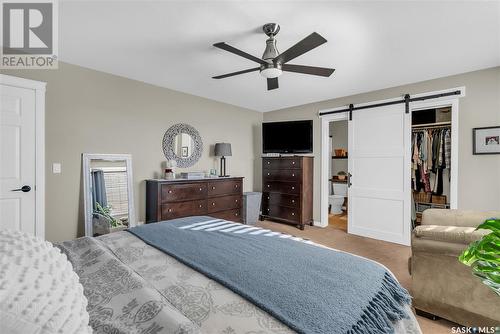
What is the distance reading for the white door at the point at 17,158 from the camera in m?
2.46

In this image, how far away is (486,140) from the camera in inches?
115

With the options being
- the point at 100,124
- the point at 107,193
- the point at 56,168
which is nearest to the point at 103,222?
the point at 107,193

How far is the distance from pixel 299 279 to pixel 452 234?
1327 mm

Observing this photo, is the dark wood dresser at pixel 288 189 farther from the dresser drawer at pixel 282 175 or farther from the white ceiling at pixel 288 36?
the white ceiling at pixel 288 36

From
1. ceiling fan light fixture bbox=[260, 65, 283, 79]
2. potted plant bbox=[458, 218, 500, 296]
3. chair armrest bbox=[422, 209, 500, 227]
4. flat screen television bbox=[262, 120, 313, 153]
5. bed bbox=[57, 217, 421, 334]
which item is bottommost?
bed bbox=[57, 217, 421, 334]

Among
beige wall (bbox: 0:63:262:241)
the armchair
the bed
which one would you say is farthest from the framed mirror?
the armchair

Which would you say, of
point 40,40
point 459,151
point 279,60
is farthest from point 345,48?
point 40,40

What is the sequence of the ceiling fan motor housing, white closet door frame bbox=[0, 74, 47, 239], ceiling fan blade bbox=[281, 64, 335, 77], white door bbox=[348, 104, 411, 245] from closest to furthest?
1. the ceiling fan motor housing
2. ceiling fan blade bbox=[281, 64, 335, 77]
3. white closet door frame bbox=[0, 74, 47, 239]
4. white door bbox=[348, 104, 411, 245]

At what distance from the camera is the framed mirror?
3.03 m

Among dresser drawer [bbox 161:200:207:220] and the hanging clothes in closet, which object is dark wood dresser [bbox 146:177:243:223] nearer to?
dresser drawer [bbox 161:200:207:220]

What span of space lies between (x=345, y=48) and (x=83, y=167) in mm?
3389

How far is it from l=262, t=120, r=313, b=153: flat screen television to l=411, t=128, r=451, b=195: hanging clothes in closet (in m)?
1.80

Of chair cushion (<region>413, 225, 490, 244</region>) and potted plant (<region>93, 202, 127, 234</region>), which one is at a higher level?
chair cushion (<region>413, 225, 490, 244</region>)

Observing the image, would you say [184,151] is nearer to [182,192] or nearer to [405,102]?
[182,192]
